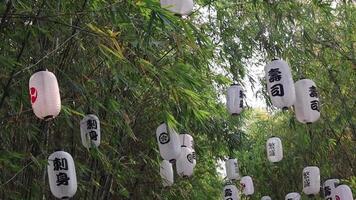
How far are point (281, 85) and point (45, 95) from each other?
2156 millimetres

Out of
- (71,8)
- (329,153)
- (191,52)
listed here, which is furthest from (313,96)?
(329,153)

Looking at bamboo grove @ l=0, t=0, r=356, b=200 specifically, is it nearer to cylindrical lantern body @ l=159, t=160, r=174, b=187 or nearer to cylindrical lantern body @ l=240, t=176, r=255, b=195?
cylindrical lantern body @ l=159, t=160, r=174, b=187

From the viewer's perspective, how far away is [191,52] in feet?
15.5

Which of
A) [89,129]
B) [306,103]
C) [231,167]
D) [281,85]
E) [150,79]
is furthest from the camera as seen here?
[231,167]

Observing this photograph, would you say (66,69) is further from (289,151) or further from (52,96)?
(289,151)

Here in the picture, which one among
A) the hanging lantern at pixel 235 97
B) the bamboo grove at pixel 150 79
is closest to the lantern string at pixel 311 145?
the bamboo grove at pixel 150 79

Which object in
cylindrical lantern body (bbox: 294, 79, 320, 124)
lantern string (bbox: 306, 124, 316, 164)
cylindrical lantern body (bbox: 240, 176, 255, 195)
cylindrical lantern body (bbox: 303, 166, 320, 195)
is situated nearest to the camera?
cylindrical lantern body (bbox: 294, 79, 320, 124)

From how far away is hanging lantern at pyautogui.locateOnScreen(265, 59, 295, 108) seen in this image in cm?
469

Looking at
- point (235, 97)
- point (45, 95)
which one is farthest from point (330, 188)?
point (45, 95)

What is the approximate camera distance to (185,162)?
5.54 meters

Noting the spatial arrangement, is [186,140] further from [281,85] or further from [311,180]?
[311,180]

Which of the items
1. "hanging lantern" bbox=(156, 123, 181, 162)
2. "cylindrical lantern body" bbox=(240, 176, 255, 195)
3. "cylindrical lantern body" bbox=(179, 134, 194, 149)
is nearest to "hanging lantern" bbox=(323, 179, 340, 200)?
"cylindrical lantern body" bbox=(240, 176, 255, 195)

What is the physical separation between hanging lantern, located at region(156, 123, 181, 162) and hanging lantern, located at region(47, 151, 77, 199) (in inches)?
35.4

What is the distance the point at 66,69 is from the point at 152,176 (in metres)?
2.53
